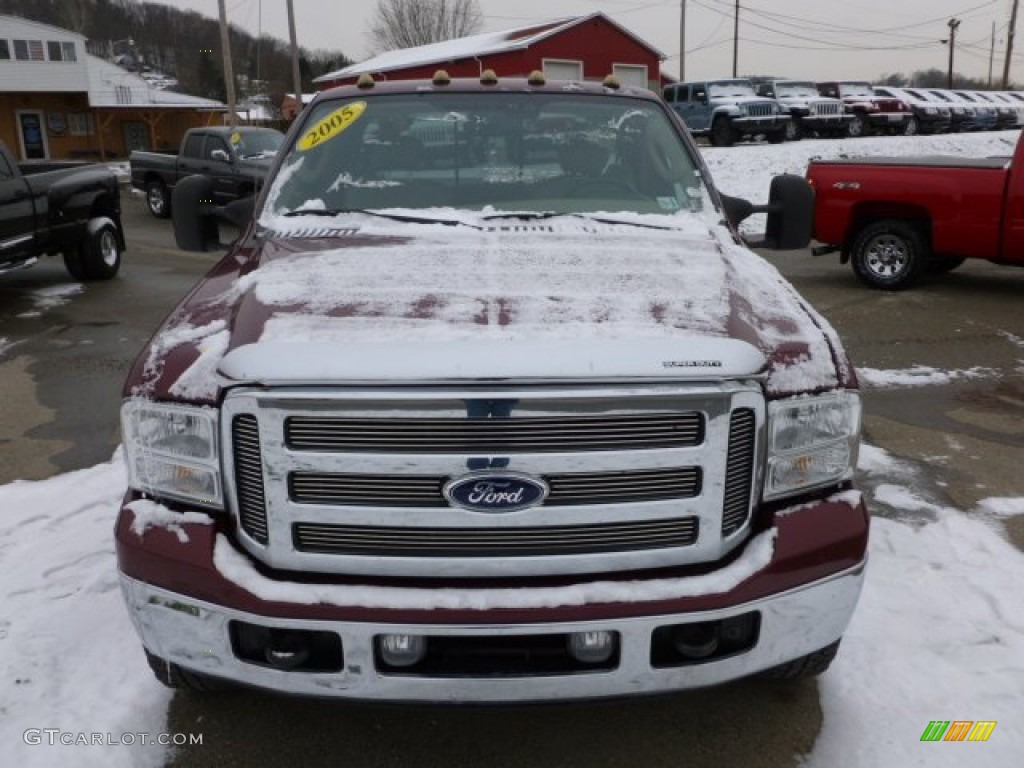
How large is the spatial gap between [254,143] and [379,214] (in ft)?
42.2

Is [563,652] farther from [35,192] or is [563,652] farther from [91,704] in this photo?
[35,192]

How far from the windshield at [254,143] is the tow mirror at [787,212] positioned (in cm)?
1225

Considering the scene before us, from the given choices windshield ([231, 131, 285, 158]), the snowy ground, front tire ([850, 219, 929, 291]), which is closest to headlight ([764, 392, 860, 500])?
the snowy ground

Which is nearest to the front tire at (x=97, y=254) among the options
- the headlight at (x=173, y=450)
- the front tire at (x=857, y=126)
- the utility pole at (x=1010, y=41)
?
the headlight at (x=173, y=450)

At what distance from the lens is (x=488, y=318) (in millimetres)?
2219

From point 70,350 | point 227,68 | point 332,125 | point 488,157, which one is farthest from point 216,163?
point 488,157

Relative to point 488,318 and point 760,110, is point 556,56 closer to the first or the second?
point 760,110

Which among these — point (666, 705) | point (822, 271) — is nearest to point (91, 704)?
point (666, 705)

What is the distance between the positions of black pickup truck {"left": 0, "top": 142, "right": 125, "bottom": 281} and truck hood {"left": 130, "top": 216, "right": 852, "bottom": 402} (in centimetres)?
723

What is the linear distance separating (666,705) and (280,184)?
2.40 m

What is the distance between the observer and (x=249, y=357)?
206cm

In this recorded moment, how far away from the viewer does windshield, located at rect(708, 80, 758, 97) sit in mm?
25688

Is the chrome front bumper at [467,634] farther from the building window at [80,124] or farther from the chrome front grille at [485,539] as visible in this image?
the building window at [80,124]
